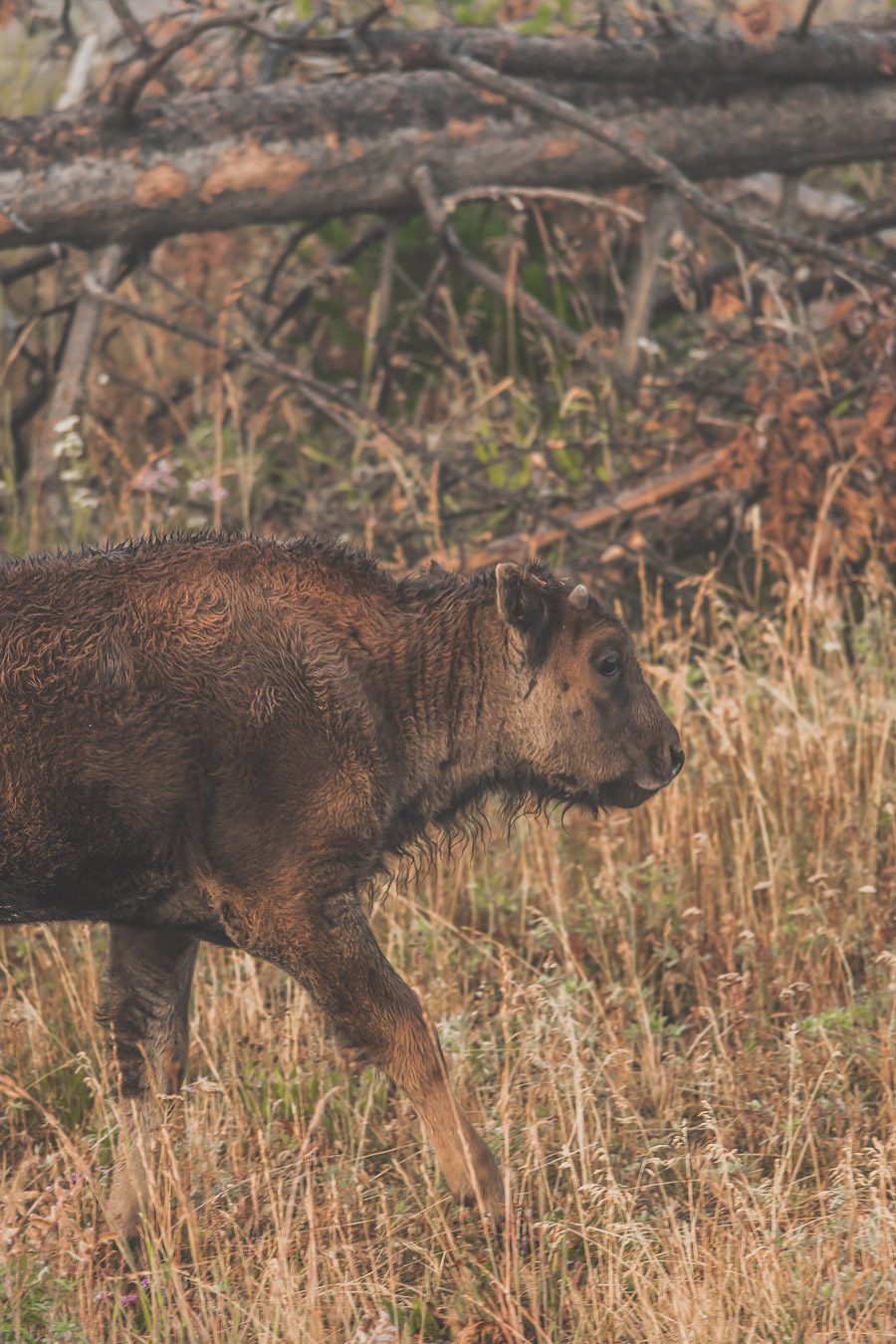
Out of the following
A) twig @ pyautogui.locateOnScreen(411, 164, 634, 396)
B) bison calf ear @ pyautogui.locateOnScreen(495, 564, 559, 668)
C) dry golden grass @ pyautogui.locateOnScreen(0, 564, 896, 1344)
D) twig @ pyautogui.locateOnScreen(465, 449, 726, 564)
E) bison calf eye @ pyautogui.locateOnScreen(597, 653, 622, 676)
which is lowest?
dry golden grass @ pyautogui.locateOnScreen(0, 564, 896, 1344)

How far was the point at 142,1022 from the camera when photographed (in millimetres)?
4781

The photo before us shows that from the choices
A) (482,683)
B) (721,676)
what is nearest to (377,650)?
(482,683)

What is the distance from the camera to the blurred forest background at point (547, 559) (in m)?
4.29

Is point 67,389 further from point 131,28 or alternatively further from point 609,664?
point 609,664

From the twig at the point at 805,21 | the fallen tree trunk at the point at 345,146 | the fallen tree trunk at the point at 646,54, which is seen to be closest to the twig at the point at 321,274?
the fallen tree trunk at the point at 345,146

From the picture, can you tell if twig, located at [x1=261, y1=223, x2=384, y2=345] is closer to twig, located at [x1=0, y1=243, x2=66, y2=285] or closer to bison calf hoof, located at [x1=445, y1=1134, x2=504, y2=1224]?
twig, located at [x1=0, y1=243, x2=66, y2=285]

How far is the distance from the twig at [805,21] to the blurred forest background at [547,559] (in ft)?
0.29

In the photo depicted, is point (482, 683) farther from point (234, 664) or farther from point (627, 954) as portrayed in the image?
point (627, 954)

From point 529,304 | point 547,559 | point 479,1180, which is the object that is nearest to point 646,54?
point 529,304

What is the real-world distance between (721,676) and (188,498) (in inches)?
111

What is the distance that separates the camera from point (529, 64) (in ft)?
27.6

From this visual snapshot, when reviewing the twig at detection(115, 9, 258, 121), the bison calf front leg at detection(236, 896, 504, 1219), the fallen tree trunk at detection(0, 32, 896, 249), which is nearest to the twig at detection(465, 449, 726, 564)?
the fallen tree trunk at detection(0, 32, 896, 249)

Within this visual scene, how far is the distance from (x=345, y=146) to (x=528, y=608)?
4.29m

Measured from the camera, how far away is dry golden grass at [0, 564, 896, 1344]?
4.06 m
